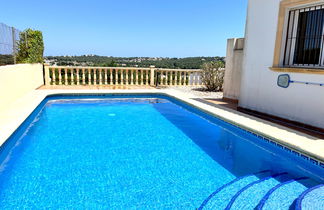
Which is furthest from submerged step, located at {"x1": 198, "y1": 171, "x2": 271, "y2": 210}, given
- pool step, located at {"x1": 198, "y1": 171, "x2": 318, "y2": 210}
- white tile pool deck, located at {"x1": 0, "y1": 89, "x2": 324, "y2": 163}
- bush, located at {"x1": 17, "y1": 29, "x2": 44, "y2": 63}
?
bush, located at {"x1": 17, "y1": 29, "x2": 44, "y2": 63}

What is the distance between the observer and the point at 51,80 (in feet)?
38.6

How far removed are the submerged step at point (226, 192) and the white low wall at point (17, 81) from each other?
19.2 ft

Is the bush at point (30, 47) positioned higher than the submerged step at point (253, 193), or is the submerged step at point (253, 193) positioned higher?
the bush at point (30, 47)

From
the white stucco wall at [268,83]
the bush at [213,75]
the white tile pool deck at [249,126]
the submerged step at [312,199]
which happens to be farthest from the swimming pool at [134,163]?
the bush at [213,75]

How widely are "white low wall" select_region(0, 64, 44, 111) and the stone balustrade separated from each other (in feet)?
2.96

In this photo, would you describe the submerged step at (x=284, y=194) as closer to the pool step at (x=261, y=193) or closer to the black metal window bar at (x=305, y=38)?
the pool step at (x=261, y=193)

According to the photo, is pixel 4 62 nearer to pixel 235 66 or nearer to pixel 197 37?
pixel 235 66

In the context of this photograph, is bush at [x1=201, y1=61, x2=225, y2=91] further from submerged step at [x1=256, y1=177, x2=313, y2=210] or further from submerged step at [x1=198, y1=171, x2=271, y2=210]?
submerged step at [x1=256, y1=177, x2=313, y2=210]

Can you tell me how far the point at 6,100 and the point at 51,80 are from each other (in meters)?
5.51

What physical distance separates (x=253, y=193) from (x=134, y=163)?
200cm

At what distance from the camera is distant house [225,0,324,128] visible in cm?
500

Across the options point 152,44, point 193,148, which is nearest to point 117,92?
point 193,148

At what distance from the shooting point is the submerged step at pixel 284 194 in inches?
109

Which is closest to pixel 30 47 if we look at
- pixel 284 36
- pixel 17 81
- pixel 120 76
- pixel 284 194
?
pixel 17 81
